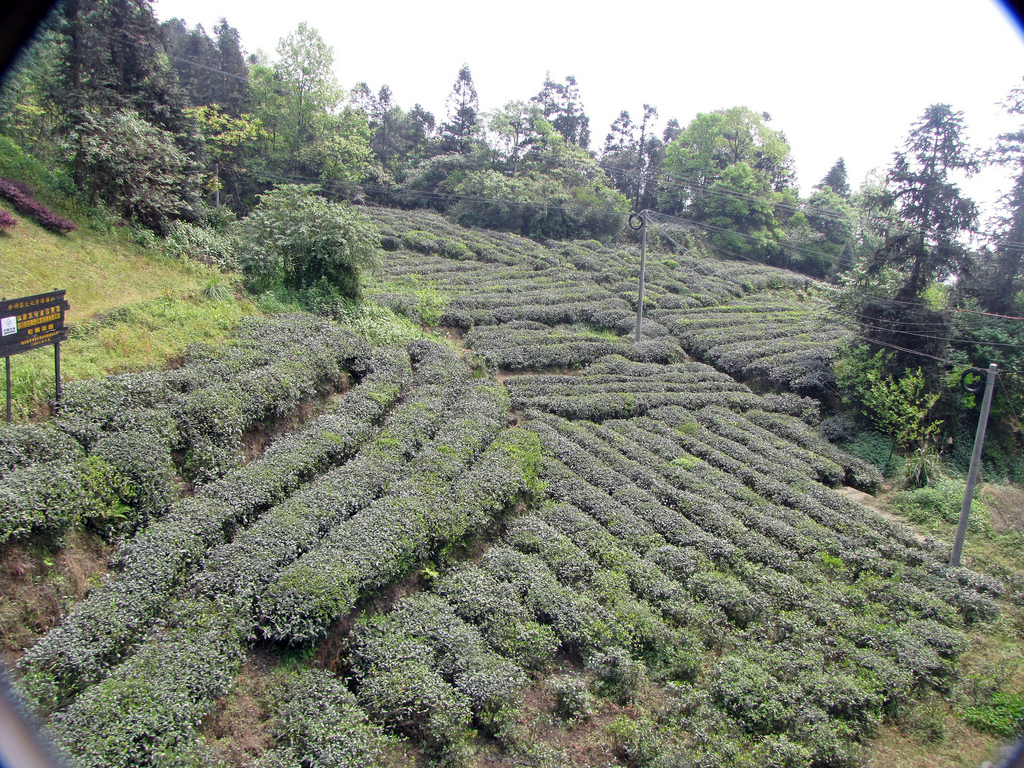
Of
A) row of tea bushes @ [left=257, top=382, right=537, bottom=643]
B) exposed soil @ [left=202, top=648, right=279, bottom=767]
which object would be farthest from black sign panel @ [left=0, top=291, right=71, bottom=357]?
exposed soil @ [left=202, top=648, right=279, bottom=767]

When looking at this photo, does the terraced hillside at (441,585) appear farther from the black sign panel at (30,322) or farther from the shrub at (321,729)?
the black sign panel at (30,322)

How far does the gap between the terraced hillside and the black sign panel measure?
1021mm

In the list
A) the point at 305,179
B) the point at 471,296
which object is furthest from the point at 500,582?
the point at 305,179

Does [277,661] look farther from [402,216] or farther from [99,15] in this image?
[402,216]

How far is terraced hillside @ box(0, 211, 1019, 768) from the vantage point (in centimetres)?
637

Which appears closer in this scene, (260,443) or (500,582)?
(500,582)

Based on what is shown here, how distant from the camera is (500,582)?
365 inches

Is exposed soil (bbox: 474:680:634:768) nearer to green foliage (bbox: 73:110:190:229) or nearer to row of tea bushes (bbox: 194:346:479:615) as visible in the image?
row of tea bushes (bbox: 194:346:479:615)

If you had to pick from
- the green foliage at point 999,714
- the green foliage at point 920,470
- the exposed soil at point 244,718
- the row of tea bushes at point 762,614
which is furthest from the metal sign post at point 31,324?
the green foliage at point 920,470

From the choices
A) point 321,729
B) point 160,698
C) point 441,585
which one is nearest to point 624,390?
point 441,585

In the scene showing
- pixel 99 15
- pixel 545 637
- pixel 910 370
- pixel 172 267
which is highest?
pixel 99 15

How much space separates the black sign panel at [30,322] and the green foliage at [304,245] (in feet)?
29.8

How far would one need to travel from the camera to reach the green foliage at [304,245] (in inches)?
677

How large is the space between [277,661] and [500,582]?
349cm
